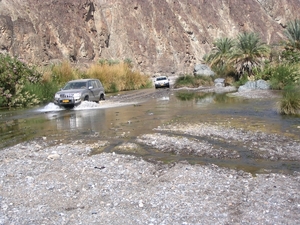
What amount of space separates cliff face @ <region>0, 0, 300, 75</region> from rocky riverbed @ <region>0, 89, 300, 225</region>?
37758 millimetres

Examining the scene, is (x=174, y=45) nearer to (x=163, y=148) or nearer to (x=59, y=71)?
(x=59, y=71)

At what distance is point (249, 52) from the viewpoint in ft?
124

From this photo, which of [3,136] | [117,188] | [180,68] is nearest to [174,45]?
[180,68]

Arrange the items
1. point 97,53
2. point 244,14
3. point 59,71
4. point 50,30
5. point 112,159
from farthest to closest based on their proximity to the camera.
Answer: point 244,14
point 97,53
point 50,30
point 59,71
point 112,159

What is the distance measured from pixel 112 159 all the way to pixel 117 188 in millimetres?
1831

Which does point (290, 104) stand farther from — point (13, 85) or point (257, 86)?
point (257, 86)

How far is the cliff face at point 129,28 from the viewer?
51250mm

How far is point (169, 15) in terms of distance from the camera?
70875 mm

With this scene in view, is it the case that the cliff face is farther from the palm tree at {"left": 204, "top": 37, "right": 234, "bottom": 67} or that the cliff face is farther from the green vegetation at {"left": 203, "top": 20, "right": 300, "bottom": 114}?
the green vegetation at {"left": 203, "top": 20, "right": 300, "bottom": 114}

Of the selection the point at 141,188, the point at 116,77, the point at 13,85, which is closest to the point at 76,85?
the point at 13,85

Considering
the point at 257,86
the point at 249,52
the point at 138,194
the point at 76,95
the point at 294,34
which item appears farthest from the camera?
the point at 249,52

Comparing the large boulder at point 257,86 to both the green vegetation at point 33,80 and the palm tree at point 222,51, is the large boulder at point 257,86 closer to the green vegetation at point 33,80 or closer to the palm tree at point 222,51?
the green vegetation at point 33,80

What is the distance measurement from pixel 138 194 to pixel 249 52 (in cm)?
3389

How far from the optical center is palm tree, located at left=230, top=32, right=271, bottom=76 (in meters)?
37.5
